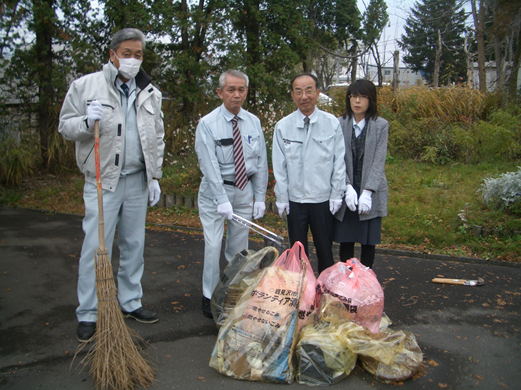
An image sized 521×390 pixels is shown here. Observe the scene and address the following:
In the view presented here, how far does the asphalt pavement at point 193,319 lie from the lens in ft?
9.16

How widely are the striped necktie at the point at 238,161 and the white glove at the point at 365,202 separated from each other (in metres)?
0.98

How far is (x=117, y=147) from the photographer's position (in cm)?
325

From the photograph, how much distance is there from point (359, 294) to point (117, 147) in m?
2.11

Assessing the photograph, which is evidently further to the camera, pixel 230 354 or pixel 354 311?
pixel 354 311

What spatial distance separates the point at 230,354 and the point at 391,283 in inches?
91.5

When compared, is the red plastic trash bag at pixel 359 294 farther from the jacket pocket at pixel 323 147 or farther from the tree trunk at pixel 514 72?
the tree trunk at pixel 514 72

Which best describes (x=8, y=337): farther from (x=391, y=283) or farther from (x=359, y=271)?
(x=391, y=283)

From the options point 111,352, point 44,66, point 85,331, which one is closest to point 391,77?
point 44,66

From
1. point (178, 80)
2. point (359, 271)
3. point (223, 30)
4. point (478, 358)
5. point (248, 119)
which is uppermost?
point (223, 30)

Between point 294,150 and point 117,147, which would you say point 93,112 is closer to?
point 117,147

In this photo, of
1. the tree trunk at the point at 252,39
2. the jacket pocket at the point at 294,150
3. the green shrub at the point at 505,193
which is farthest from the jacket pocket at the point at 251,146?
the tree trunk at the point at 252,39

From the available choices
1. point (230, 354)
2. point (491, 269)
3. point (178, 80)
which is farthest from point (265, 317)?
point (178, 80)

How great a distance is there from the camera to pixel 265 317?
2.77 metres

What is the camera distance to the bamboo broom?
263 centimetres
